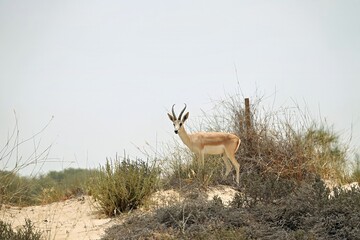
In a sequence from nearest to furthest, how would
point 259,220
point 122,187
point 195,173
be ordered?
point 259,220 < point 122,187 < point 195,173

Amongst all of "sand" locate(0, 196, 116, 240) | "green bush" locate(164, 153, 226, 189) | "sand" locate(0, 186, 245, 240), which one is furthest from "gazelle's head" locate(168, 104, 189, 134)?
"sand" locate(0, 196, 116, 240)

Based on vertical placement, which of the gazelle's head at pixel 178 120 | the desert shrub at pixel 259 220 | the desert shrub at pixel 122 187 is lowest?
the desert shrub at pixel 259 220

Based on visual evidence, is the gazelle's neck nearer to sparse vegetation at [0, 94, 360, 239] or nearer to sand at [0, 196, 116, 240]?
sparse vegetation at [0, 94, 360, 239]

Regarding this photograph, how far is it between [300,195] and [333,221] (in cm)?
106

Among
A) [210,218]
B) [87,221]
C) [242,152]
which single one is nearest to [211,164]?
[242,152]

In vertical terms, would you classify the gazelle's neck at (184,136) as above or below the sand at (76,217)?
above

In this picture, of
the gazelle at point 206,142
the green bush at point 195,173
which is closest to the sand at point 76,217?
the green bush at point 195,173

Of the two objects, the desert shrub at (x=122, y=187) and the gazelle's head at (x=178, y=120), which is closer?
the desert shrub at (x=122, y=187)

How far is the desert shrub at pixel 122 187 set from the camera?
331 inches

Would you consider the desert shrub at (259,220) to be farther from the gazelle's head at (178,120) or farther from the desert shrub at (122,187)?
the gazelle's head at (178,120)

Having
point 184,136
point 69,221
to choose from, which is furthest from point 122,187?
point 184,136

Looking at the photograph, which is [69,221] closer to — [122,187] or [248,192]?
[122,187]

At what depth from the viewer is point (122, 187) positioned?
8359 millimetres

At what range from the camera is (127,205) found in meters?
8.48
